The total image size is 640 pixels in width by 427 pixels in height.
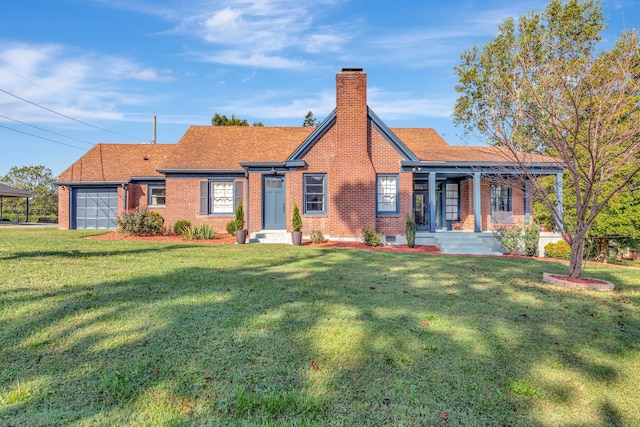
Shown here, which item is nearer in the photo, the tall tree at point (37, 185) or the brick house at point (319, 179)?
the brick house at point (319, 179)

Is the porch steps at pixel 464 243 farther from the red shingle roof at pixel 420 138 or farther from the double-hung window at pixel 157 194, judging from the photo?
the double-hung window at pixel 157 194

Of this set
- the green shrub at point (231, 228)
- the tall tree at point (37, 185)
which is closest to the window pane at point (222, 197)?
the green shrub at point (231, 228)

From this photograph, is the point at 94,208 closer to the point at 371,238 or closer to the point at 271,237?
the point at 271,237

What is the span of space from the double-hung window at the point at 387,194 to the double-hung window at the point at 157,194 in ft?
40.5

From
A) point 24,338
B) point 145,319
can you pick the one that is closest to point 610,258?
point 145,319

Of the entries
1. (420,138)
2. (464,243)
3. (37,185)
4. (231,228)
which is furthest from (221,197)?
(37,185)

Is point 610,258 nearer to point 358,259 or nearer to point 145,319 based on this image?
point 358,259

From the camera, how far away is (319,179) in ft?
50.1

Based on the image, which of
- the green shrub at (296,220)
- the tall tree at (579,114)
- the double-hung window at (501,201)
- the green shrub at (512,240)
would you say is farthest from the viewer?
the double-hung window at (501,201)

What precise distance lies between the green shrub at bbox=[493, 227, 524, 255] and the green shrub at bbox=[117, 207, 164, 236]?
15.2 metres

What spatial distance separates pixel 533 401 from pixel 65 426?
3520 millimetres

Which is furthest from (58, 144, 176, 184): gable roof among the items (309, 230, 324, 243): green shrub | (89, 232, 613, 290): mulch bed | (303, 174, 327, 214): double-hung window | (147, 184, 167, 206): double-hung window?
(309, 230, 324, 243): green shrub

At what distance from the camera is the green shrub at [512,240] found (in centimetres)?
1345

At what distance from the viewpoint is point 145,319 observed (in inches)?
167
